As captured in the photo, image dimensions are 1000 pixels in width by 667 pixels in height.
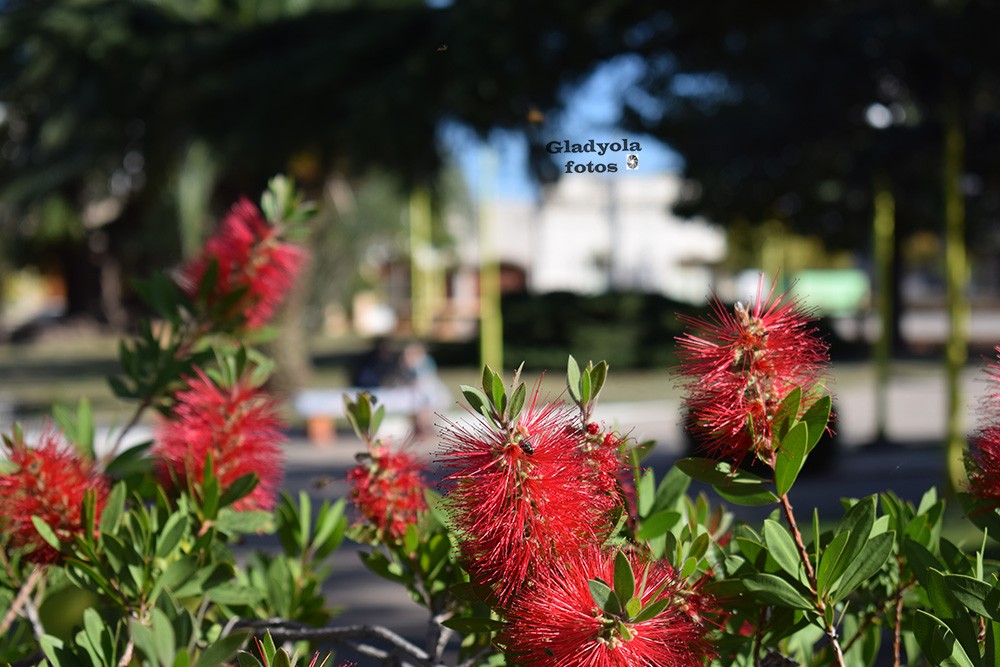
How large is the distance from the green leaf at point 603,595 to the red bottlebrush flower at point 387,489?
0.71 m

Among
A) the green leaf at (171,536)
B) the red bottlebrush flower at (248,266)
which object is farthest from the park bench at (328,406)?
the green leaf at (171,536)

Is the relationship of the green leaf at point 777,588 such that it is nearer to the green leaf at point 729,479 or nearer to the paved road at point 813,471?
the green leaf at point 729,479

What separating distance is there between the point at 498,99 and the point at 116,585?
9.47 meters

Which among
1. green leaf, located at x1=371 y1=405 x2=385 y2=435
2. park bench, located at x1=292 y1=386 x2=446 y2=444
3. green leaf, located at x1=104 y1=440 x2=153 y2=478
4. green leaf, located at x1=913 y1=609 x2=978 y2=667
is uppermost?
green leaf, located at x1=371 y1=405 x2=385 y2=435

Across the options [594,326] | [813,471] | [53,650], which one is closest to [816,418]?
[53,650]

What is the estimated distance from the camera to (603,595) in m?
1.28

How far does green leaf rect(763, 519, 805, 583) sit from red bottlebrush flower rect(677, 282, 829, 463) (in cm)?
10

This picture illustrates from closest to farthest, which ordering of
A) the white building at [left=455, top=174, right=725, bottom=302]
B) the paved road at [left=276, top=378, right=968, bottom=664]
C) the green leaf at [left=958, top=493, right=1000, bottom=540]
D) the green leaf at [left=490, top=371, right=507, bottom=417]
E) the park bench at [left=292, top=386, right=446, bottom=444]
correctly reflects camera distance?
the green leaf at [left=490, top=371, right=507, bottom=417] < the green leaf at [left=958, top=493, right=1000, bottom=540] < the paved road at [left=276, top=378, right=968, bottom=664] < the park bench at [left=292, top=386, right=446, bottom=444] < the white building at [left=455, top=174, right=725, bottom=302]

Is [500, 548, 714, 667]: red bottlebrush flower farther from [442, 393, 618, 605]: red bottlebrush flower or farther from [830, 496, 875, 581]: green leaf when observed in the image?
[830, 496, 875, 581]: green leaf

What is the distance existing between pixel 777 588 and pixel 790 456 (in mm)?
199

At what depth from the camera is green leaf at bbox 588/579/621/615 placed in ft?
4.19

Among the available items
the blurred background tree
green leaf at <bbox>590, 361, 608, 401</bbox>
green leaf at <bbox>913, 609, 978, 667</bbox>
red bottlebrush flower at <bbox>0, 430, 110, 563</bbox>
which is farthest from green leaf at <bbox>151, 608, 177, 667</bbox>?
the blurred background tree

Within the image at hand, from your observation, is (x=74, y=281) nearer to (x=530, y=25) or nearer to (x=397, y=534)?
(x=530, y=25)

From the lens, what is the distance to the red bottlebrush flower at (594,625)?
134cm
